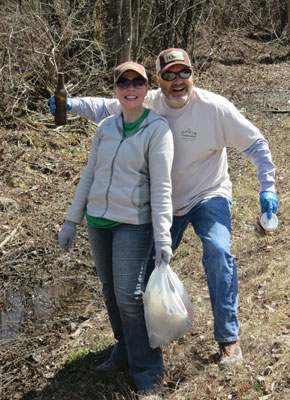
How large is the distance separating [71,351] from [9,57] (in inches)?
288

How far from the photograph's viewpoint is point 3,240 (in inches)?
295

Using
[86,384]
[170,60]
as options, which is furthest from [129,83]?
[86,384]

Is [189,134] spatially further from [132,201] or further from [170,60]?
[132,201]

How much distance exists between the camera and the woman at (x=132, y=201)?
12.0 ft

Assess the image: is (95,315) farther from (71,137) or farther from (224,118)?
(71,137)

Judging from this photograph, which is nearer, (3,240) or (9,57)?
(3,240)

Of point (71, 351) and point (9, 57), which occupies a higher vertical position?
point (9, 57)

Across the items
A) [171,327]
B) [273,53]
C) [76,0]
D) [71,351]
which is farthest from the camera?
[273,53]

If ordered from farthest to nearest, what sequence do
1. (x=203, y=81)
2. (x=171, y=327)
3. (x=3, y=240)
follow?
(x=203, y=81) → (x=3, y=240) → (x=171, y=327)

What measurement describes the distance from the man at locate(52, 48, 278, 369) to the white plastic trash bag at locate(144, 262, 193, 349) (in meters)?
0.27

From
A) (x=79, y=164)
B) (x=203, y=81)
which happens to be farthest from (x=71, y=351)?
(x=203, y=81)

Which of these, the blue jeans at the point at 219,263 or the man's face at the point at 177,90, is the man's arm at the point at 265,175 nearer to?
the blue jeans at the point at 219,263

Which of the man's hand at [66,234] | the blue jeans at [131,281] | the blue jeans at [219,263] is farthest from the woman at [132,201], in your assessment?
the blue jeans at [219,263]

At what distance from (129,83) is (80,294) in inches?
140
